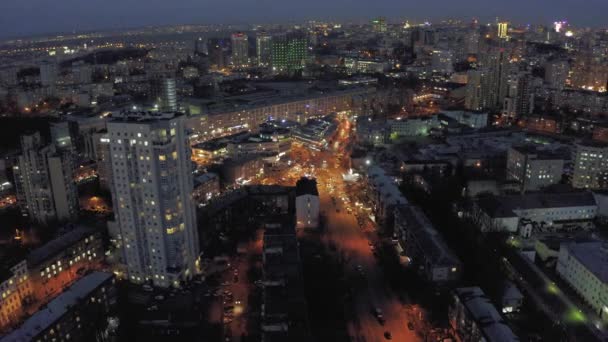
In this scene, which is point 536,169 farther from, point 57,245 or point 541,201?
point 57,245

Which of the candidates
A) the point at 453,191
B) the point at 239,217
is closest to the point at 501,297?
the point at 453,191

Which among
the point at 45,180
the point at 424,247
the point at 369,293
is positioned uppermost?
the point at 45,180

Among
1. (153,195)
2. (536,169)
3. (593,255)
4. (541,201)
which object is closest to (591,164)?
(536,169)

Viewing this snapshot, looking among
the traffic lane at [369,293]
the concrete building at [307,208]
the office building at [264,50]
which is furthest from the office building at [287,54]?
the traffic lane at [369,293]

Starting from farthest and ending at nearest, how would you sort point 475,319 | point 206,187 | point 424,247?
point 206,187, point 424,247, point 475,319

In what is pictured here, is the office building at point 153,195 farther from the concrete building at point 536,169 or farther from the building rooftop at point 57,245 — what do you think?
the concrete building at point 536,169

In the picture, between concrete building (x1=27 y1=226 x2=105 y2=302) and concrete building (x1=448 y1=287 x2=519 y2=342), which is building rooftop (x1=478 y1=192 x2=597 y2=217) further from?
concrete building (x1=27 y1=226 x2=105 y2=302)

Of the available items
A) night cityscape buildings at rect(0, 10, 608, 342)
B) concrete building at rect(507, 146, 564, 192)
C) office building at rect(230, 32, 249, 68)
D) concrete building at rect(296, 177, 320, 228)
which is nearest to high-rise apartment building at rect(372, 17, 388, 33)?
office building at rect(230, 32, 249, 68)
